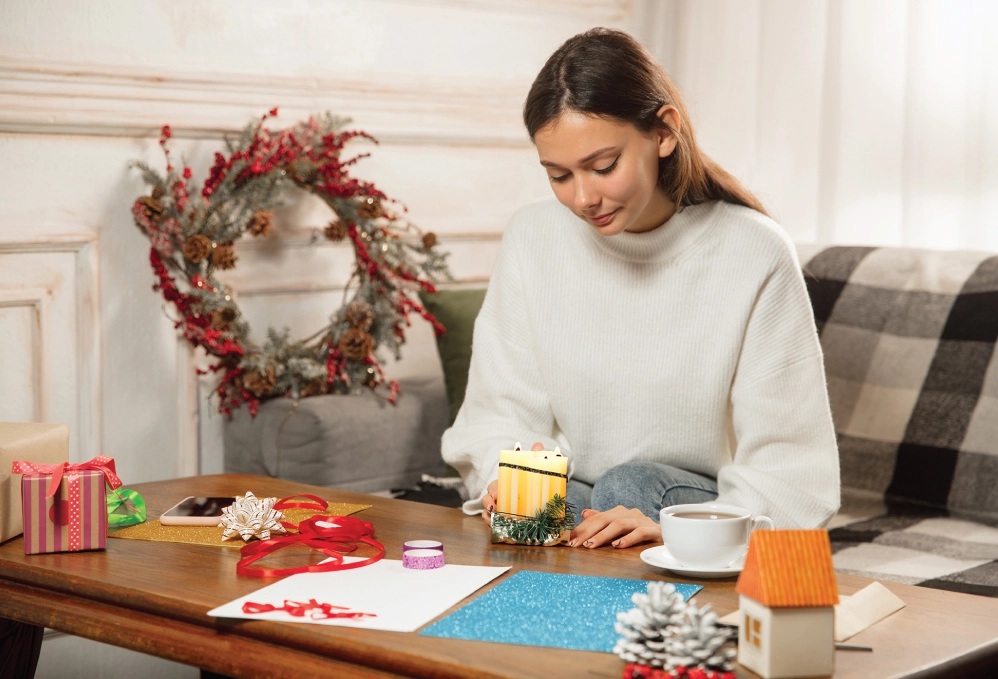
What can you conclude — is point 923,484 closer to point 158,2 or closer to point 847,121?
point 847,121

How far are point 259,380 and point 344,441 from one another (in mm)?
229

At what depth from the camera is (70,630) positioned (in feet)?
3.90

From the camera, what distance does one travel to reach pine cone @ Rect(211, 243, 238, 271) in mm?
2221

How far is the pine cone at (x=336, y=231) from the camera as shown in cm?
244

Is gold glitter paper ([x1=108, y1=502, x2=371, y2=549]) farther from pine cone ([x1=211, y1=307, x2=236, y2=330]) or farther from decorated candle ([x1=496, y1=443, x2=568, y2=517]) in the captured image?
pine cone ([x1=211, y1=307, x2=236, y2=330])

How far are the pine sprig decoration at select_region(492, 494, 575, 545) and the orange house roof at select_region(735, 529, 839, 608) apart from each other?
17.7 inches

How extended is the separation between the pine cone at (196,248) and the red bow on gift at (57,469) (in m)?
0.81

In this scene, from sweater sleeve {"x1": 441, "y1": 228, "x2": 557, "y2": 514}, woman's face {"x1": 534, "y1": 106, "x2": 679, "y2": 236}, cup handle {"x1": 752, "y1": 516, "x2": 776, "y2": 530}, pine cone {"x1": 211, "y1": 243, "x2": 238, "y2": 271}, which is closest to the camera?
cup handle {"x1": 752, "y1": 516, "x2": 776, "y2": 530}

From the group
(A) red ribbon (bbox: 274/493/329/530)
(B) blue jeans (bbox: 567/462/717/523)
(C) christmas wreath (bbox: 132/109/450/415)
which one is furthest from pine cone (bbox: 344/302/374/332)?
(A) red ribbon (bbox: 274/493/329/530)

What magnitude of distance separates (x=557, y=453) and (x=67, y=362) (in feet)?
4.04

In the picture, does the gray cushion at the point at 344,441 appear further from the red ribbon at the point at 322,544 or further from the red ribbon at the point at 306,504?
the red ribbon at the point at 322,544

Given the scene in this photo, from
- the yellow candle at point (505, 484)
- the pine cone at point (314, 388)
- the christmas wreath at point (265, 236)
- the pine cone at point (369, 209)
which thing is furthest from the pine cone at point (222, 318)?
the yellow candle at point (505, 484)

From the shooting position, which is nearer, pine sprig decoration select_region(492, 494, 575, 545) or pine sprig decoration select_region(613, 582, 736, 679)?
pine sprig decoration select_region(613, 582, 736, 679)

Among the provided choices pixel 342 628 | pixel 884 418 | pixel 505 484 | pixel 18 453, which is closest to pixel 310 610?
pixel 342 628
